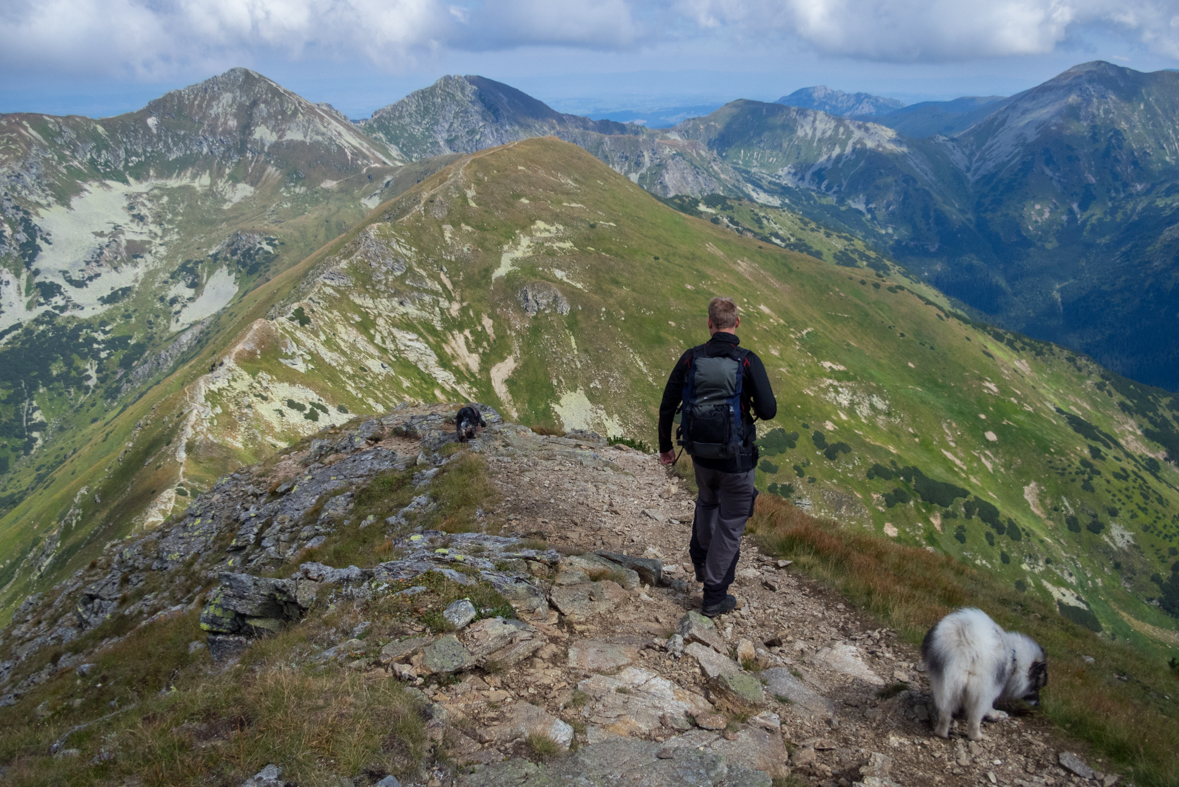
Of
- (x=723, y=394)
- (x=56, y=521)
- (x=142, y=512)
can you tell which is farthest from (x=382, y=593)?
(x=56, y=521)

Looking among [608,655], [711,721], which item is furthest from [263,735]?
[711,721]

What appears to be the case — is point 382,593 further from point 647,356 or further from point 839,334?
point 839,334

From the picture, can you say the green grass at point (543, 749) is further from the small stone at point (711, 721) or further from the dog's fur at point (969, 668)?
the dog's fur at point (969, 668)

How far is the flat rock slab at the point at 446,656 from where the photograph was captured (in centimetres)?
650

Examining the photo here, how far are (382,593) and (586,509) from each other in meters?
6.74

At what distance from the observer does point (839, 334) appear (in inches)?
6678

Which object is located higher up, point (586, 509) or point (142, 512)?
point (586, 509)

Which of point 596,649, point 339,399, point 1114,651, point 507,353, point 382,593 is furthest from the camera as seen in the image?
point 507,353

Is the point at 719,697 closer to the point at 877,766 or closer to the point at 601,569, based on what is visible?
the point at 877,766

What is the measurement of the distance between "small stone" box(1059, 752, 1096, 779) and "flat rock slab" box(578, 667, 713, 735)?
3671mm

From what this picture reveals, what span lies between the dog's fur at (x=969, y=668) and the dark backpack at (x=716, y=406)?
128 inches

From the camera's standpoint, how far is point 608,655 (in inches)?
289

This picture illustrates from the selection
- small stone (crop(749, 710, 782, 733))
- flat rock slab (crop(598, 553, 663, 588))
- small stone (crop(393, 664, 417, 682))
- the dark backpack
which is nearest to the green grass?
small stone (crop(393, 664, 417, 682))

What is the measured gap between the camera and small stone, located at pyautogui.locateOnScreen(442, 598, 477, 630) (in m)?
7.38
